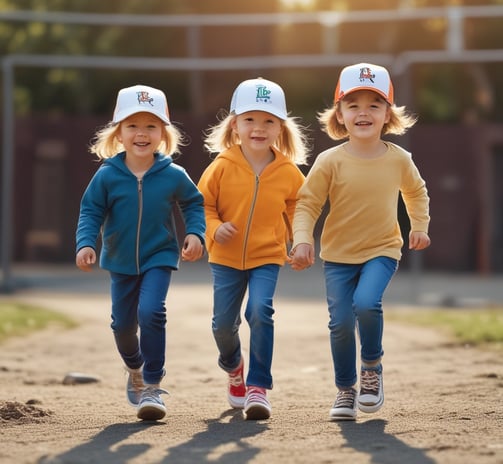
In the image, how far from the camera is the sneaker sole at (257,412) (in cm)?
536

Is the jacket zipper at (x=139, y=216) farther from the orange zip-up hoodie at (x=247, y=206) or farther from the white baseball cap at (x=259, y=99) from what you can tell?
the white baseball cap at (x=259, y=99)

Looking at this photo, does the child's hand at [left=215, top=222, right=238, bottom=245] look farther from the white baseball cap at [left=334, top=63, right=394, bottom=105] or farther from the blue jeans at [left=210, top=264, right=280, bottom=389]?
the white baseball cap at [left=334, top=63, right=394, bottom=105]

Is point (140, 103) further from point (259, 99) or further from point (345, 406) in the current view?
point (345, 406)

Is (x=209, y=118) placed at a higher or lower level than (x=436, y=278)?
higher

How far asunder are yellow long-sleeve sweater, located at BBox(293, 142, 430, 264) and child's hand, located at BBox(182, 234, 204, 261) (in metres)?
0.42

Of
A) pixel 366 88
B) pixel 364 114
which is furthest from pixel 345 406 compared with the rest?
pixel 366 88

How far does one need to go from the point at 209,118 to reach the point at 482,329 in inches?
348

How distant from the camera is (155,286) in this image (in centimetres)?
540

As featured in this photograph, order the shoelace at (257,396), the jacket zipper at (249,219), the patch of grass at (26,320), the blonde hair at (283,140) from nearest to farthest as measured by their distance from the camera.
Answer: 1. the shoelace at (257,396)
2. the jacket zipper at (249,219)
3. the blonde hair at (283,140)
4. the patch of grass at (26,320)

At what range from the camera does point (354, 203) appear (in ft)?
18.0

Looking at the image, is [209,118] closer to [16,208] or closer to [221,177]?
[16,208]

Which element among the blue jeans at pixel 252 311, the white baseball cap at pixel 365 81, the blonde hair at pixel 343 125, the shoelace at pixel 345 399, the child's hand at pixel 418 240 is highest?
the white baseball cap at pixel 365 81

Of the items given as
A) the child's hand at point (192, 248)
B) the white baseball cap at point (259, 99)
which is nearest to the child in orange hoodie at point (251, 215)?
the white baseball cap at point (259, 99)

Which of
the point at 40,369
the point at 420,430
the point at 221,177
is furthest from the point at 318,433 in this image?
the point at 40,369
